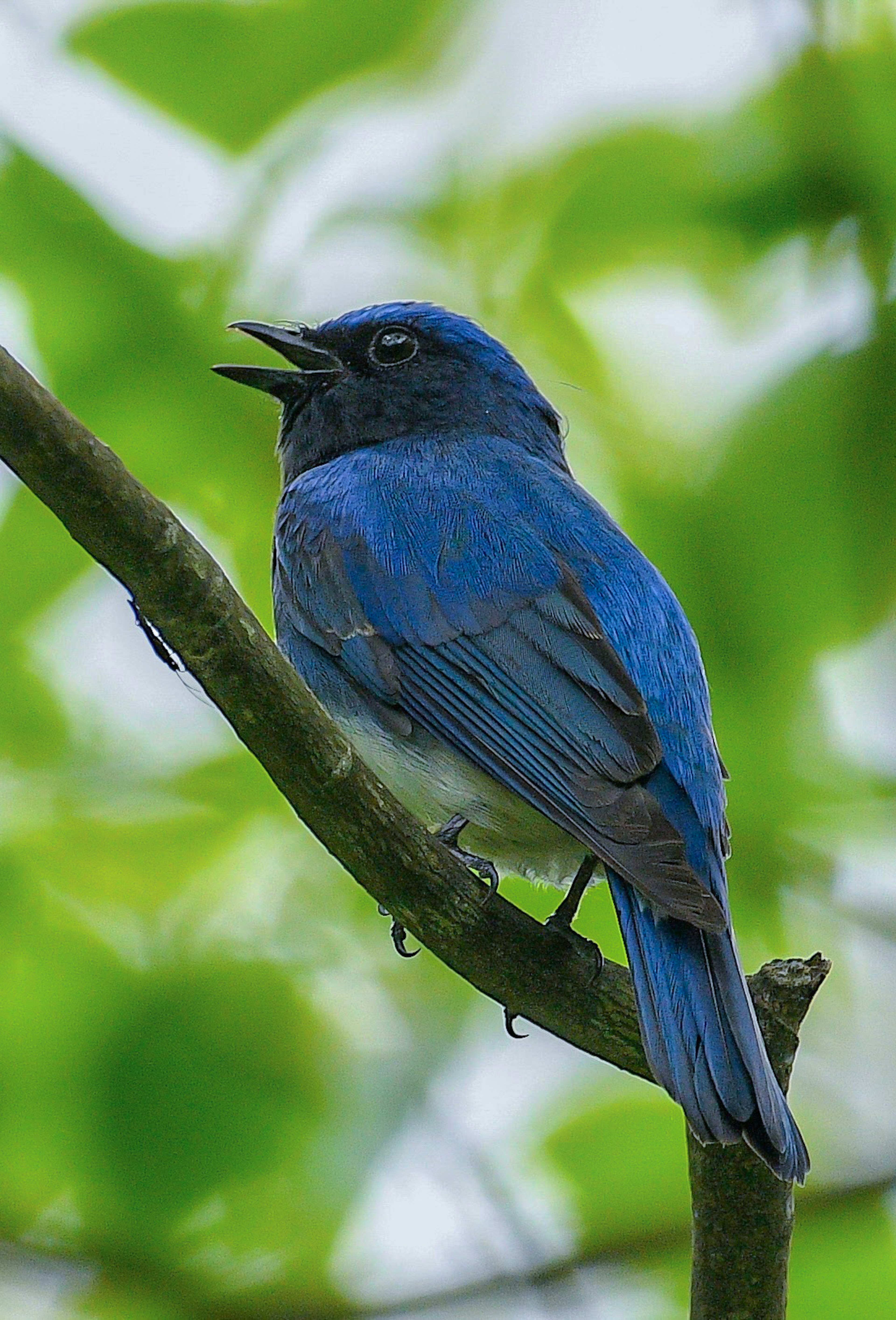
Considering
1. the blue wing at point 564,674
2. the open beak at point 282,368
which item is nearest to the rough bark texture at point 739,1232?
the blue wing at point 564,674

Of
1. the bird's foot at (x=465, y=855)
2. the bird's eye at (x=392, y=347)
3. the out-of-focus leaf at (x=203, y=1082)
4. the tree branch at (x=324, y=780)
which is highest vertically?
the bird's eye at (x=392, y=347)

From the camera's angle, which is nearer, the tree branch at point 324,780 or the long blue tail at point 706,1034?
the tree branch at point 324,780

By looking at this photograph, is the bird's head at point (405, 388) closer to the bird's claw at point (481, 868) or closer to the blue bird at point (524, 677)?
the blue bird at point (524, 677)

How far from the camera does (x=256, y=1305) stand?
131 inches

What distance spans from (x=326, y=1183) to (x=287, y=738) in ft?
3.65

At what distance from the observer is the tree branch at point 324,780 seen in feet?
8.66

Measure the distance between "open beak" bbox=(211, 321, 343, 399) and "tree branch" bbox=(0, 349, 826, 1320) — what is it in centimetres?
133

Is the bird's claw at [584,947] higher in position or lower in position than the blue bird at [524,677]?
lower

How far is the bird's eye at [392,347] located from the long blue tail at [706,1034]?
2253 millimetres

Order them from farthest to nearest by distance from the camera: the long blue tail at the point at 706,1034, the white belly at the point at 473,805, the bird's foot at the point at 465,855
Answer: the white belly at the point at 473,805 < the bird's foot at the point at 465,855 < the long blue tail at the point at 706,1034

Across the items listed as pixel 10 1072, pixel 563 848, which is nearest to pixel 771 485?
pixel 563 848

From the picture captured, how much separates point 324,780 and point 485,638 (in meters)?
1.13

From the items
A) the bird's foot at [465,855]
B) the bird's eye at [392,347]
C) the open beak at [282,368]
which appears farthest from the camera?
the bird's eye at [392,347]

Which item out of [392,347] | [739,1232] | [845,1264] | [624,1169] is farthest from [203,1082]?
[392,347]
